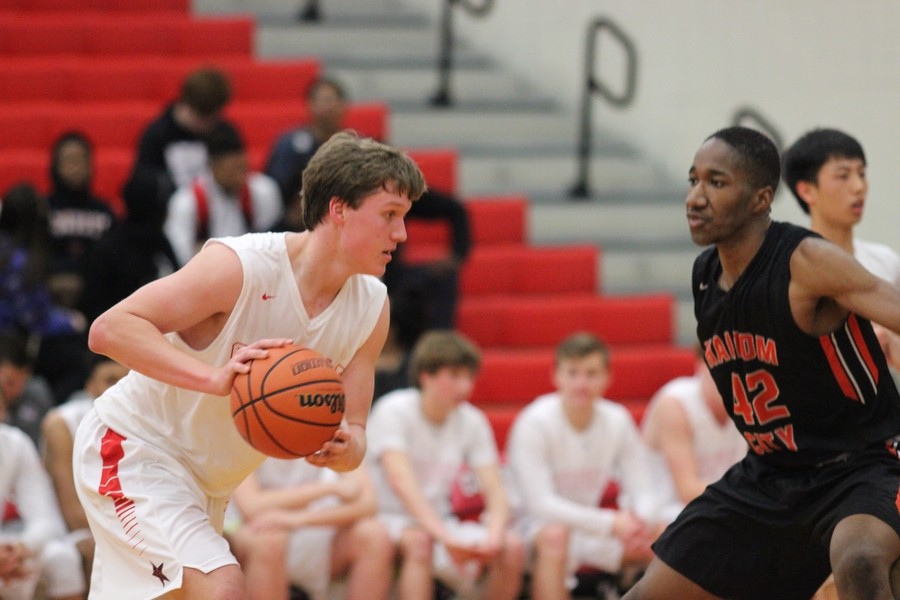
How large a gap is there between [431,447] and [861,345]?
3.00m

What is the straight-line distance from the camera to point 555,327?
348 inches

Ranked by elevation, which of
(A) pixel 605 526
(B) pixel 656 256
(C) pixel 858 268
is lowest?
(A) pixel 605 526

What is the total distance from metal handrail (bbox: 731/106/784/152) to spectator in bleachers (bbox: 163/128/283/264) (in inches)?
118

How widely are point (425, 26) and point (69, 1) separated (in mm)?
2512

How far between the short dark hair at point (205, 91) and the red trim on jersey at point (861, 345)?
4522 millimetres

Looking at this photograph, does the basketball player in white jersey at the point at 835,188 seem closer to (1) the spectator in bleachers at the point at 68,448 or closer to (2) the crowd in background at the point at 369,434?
(2) the crowd in background at the point at 369,434

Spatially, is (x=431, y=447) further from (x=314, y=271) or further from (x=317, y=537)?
(x=314, y=271)

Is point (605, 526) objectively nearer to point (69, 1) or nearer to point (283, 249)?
point (283, 249)

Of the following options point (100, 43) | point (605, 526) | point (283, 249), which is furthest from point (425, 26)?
point (283, 249)

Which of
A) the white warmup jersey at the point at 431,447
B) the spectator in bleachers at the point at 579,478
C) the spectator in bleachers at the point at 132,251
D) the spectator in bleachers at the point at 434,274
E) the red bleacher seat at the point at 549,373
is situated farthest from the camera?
the red bleacher seat at the point at 549,373

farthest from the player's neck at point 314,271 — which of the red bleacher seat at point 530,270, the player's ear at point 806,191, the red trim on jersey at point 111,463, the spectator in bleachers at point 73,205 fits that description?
the red bleacher seat at point 530,270

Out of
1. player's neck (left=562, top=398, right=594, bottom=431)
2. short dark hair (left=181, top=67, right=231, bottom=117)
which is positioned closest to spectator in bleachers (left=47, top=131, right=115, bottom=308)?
short dark hair (left=181, top=67, right=231, bottom=117)

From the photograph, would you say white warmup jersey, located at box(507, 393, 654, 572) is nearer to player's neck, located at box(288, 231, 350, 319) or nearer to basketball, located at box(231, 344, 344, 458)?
player's neck, located at box(288, 231, 350, 319)

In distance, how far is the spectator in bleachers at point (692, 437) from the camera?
7.17 meters
